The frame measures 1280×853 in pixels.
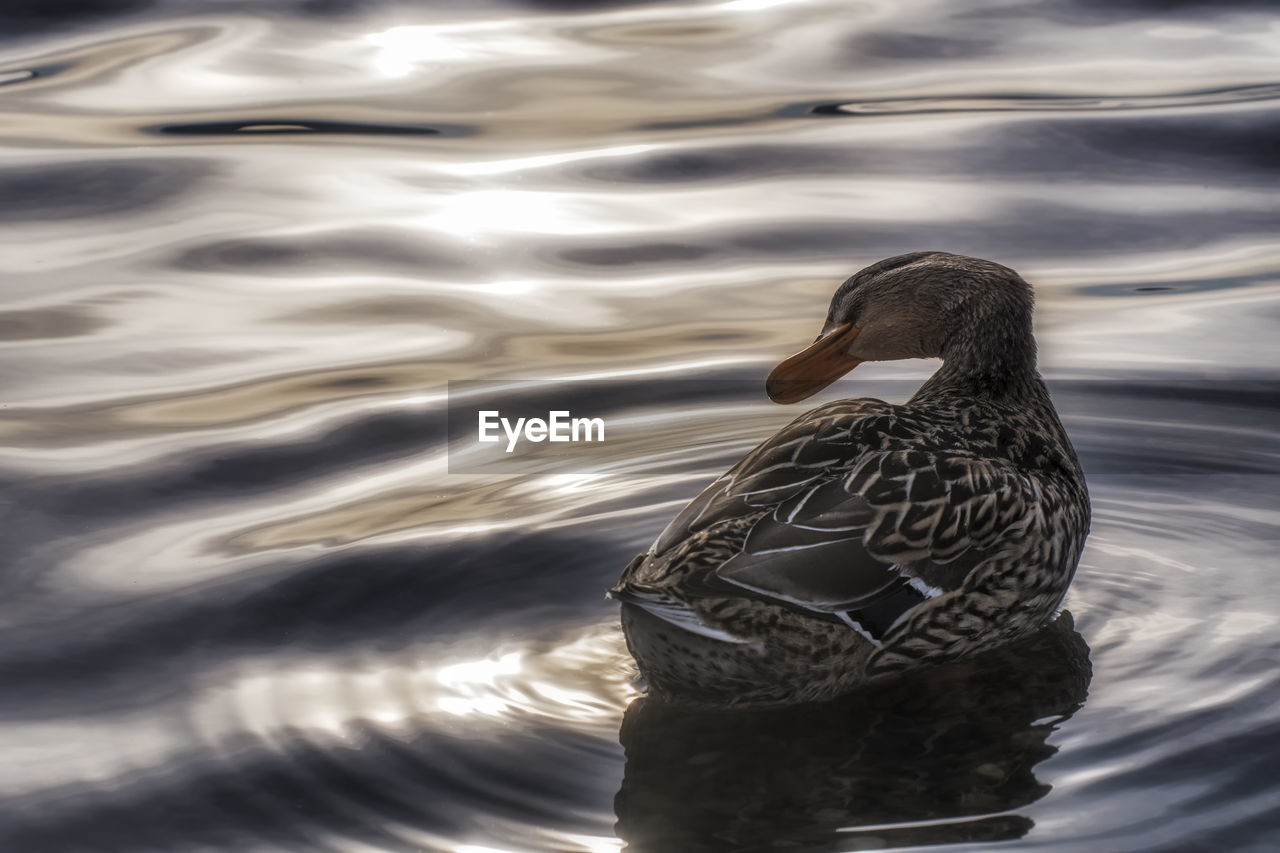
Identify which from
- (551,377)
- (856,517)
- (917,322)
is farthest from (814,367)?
(551,377)

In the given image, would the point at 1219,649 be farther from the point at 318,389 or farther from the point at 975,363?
the point at 318,389

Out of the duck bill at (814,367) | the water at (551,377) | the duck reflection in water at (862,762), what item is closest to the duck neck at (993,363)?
the duck bill at (814,367)

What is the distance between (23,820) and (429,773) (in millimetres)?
972

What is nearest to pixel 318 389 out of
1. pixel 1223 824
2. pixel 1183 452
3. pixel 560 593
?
pixel 560 593

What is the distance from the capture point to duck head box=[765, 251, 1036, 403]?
5.50m

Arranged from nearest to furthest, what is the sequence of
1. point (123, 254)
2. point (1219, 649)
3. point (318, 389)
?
1. point (1219, 649)
2. point (318, 389)
3. point (123, 254)

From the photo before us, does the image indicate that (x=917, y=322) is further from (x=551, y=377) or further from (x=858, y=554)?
(x=551, y=377)

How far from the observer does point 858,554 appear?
14.1 feet

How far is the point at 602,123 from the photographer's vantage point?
10148 mm

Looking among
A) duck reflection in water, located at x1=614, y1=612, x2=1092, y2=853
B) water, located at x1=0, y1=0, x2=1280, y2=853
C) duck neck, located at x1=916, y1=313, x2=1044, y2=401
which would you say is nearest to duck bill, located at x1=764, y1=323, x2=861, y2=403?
duck neck, located at x1=916, y1=313, x2=1044, y2=401

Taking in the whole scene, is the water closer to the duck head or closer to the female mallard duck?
the female mallard duck

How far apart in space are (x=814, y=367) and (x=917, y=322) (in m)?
0.38

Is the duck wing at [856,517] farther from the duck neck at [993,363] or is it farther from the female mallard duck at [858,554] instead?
the duck neck at [993,363]

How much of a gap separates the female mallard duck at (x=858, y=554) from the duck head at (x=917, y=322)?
0.22 metres
